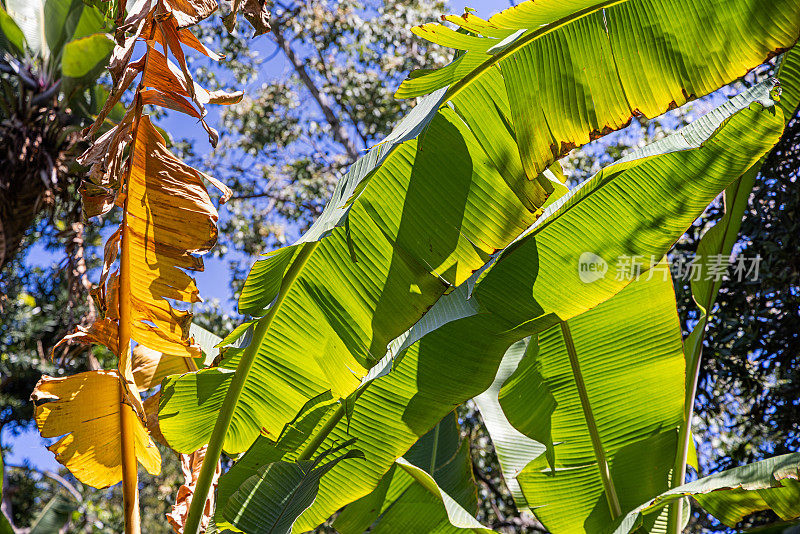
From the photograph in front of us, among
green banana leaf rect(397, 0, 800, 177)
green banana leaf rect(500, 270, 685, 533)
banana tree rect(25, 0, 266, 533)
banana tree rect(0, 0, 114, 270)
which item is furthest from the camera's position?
banana tree rect(0, 0, 114, 270)

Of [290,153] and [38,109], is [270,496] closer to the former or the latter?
[38,109]

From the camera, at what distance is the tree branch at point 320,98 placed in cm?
714

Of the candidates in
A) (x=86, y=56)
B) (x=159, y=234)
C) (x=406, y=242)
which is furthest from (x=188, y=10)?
(x=86, y=56)

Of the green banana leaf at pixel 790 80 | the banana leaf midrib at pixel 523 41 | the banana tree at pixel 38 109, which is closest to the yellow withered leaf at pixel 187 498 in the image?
the banana leaf midrib at pixel 523 41

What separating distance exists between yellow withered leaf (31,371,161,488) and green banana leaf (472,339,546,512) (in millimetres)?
1198

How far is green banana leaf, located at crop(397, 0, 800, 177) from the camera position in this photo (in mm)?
1559

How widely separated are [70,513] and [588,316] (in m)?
1.58

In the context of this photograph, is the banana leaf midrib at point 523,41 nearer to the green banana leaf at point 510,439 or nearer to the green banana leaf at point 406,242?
the green banana leaf at point 406,242

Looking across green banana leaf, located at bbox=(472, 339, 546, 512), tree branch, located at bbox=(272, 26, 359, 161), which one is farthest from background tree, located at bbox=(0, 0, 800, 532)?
green banana leaf, located at bbox=(472, 339, 546, 512)

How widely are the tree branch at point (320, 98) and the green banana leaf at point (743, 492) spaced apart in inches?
228

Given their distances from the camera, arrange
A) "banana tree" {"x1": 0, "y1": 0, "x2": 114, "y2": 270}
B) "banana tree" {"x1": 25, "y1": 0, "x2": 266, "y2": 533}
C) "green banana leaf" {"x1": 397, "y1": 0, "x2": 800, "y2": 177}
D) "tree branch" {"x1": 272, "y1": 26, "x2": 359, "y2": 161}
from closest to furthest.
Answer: "green banana leaf" {"x1": 397, "y1": 0, "x2": 800, "y2": 177} < "banana tree" {"x1": 25, "y1": 0, "x2": 266, "y2": 533} < "banana tree" {"x1": 0, "y1": 0, "x2": 114, "y2": 270} < "tree branch" {"x1": 272, "y1": 26, "x2": 359, "y2": 161}

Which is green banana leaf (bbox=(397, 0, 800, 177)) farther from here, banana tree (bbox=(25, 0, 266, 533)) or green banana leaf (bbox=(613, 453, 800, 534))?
green banana leaf (bbox=(613, 453, 800, 534))

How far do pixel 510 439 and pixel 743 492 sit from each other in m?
0.81

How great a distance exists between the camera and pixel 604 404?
2.09 metres
